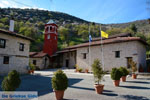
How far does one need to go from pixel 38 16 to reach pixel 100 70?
318 ft

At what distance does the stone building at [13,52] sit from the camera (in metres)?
14.5

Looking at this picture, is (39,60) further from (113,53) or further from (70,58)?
(113,53)

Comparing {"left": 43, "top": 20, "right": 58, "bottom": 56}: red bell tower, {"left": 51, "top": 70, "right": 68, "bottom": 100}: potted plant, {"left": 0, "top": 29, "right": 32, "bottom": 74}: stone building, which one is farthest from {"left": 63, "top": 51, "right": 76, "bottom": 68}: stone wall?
{"left": 51, "top": 70, "right": 68, "bottom": 100}: potted plant

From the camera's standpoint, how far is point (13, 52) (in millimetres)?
15906

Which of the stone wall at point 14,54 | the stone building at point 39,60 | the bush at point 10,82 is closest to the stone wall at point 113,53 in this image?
the stone wall at point 14,54

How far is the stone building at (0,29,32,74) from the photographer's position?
14.5 m

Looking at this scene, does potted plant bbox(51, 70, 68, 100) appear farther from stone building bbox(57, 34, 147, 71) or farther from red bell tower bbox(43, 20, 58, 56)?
red bell tower bbox(43, 20, 58, 56)

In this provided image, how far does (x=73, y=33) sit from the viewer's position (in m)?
76.6

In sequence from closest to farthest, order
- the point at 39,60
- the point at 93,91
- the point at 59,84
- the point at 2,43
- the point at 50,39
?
the point at 59,84 → the point at 93,91 → the point at 2,43 → the point at 39,60 → the point at 50,39

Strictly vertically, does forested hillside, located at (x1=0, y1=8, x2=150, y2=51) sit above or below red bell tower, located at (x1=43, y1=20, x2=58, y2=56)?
above

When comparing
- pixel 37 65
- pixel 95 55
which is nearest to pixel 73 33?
pixel 37 65

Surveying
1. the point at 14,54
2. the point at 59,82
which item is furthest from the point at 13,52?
the point at 59,82

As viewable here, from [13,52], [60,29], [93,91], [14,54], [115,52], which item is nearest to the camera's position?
[93,91]

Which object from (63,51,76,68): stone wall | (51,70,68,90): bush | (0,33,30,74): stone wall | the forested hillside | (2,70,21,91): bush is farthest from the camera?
the forested hillside
